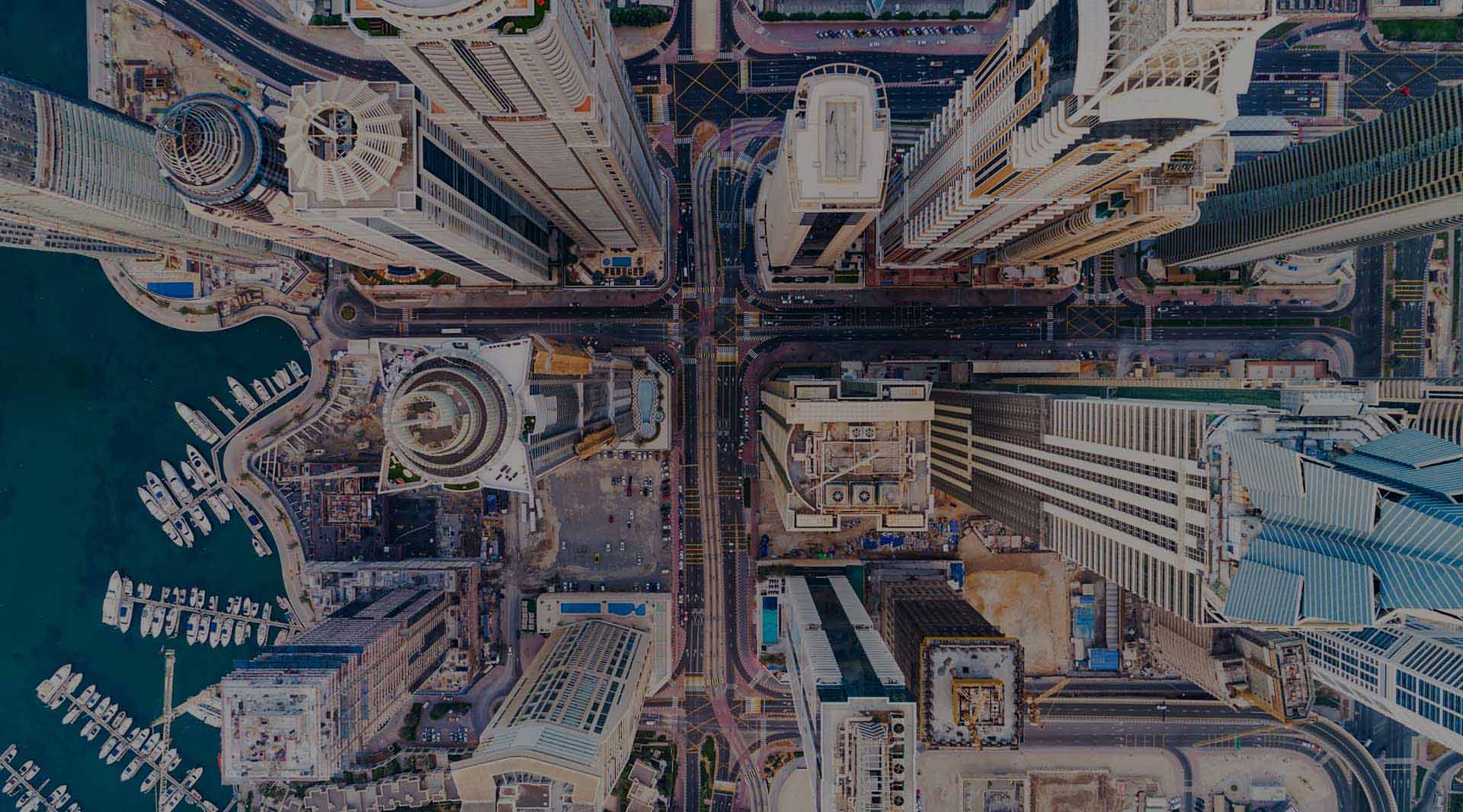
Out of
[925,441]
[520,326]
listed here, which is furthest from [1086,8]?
[520,326]

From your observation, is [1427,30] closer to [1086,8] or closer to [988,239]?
[988,239]

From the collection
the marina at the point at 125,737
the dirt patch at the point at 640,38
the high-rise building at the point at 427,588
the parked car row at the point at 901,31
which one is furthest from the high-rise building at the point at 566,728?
the parked car row at the point at 901,31

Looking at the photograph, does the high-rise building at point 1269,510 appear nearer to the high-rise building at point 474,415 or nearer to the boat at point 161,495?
the high-rise building at point 474,415

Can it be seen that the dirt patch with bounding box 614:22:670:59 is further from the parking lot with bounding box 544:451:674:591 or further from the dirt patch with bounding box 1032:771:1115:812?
the dirt patch with bounding box 1032:771:1115:812

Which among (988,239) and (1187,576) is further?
(988,239)

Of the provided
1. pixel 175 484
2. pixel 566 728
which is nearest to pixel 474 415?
pixel 566 728

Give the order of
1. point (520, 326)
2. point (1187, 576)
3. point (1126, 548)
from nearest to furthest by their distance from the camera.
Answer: point (1187, 576) < point (1126, 548) < point (520, 326)

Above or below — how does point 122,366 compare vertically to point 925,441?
above

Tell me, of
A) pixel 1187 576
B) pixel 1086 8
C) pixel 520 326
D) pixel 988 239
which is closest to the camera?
pixel 1086 8

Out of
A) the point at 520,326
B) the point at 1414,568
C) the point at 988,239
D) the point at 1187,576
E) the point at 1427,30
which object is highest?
the point at 1427,30
